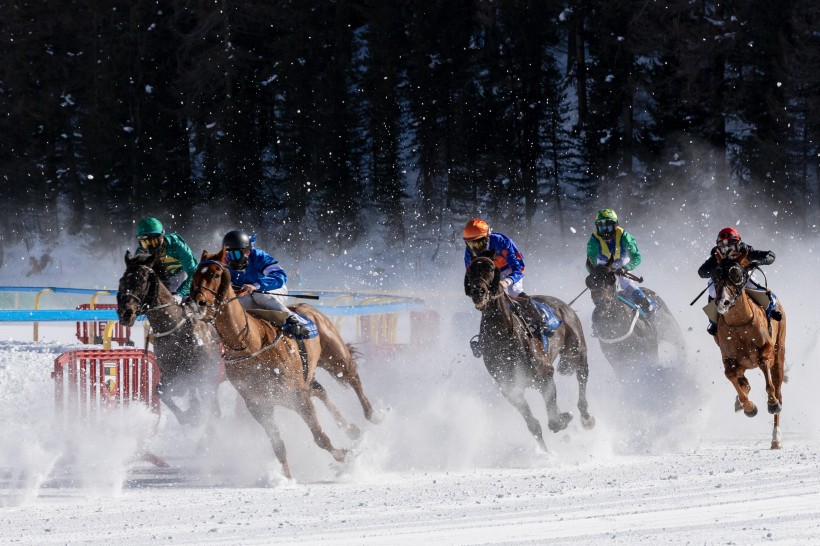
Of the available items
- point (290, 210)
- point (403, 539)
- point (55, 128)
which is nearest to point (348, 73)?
point (290, 210)

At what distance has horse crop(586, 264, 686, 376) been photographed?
1291 cm

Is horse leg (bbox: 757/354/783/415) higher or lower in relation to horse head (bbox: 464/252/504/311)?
lower

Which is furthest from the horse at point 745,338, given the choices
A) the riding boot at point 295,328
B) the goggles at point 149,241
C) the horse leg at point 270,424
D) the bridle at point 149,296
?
the goggles at point 149,241

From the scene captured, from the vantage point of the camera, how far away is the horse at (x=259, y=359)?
365 inches

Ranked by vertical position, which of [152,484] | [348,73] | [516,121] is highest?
[348,73]

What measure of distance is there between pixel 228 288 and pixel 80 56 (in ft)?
142

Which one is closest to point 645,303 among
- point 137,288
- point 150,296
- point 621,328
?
point 621,328

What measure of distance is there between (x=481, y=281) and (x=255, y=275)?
7.87 feet

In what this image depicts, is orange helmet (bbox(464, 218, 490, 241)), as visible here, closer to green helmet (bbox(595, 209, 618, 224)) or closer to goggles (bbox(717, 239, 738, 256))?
goggles (bbox(717, 239, 738, 256))

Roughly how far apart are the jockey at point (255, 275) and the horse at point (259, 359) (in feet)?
1.42

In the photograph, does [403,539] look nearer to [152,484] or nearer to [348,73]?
[152,484]

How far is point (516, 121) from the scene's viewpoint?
38656 millimetres

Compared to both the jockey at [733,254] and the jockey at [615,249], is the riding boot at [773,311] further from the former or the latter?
the jockey at [615,249]

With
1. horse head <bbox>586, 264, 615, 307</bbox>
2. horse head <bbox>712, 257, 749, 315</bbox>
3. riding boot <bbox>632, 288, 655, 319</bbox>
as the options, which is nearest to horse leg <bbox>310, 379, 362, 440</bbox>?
horse head <bbox>586, 264, 615, 307</bbox>
